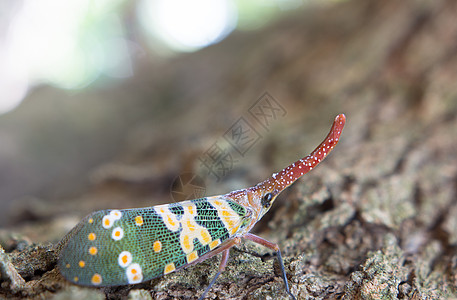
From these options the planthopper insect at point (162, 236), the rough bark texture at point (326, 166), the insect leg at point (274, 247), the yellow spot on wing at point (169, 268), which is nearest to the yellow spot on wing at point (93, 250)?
the planthopper insect at point (162, 236)

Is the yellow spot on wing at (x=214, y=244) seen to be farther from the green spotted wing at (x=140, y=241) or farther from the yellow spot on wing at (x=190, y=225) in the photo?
the yellow spot on wing at (x=190, y=225)

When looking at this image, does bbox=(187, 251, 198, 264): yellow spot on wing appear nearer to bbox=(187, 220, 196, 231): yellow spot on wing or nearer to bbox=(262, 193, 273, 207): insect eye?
bbox=(187, 220, 196, 231): yellow spot on wing

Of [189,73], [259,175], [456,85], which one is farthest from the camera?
[189,73]

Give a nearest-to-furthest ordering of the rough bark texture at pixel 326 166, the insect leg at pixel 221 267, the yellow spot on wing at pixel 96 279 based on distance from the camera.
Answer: the yellow spot on wing at pixel 96 279 < the insect leg at pixel 221 267 < the rough bark texture at pixel 326 166

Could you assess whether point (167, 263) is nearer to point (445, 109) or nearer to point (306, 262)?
point (306, 262)

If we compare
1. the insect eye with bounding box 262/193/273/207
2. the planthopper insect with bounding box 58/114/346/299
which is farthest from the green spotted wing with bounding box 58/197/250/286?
the insect eye with bounding box 262/193/273/207

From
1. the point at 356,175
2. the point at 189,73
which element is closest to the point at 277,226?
the point at 356,175
